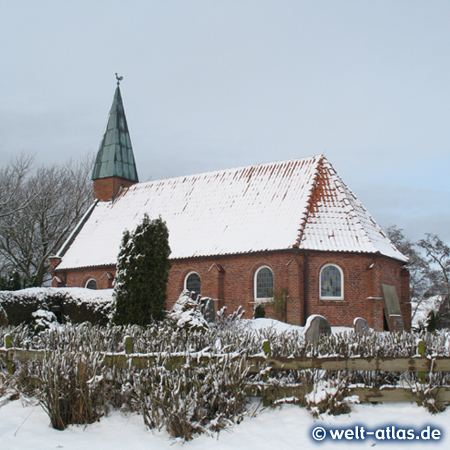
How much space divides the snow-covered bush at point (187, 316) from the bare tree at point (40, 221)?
2837cm

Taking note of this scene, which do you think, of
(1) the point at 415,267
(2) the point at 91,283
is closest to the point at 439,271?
(1) the point at 415,267

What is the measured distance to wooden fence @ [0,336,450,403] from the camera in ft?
27.8

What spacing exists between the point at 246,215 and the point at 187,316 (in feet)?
40.3

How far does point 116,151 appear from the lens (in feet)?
107

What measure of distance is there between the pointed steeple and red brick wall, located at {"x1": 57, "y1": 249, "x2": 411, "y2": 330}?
34.1ft

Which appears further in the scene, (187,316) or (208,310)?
(208,310)

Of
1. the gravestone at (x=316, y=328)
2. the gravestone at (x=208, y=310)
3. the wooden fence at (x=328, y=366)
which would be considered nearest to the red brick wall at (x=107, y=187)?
the gravestone at (x=208, y=310)

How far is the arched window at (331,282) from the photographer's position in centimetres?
2209

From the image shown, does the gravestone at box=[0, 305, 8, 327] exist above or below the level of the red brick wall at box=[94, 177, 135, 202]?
below

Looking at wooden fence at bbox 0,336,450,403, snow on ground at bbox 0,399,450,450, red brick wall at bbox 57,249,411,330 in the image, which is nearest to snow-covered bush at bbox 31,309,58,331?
red brick wall at bbox 57,249,411,330

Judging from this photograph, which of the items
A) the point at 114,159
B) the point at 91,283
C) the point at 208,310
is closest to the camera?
the point at 208,310

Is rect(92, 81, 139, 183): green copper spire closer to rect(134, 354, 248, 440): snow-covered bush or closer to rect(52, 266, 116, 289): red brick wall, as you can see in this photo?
rect(52, 266, 116, 289): red brick wall

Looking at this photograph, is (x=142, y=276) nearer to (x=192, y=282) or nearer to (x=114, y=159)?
(x=192, y=282)

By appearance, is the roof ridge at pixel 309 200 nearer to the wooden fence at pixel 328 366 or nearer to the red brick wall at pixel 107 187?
the red brick wall at pixel 107 187
